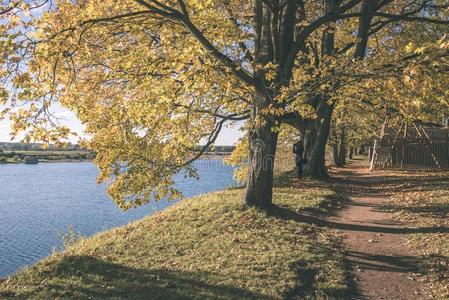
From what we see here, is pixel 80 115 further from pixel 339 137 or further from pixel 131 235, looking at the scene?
pixel 339 137

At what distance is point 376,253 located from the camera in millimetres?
10000

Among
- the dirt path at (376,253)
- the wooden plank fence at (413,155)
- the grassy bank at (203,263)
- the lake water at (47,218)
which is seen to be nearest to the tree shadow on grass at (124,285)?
the grassy bank at (203,263)

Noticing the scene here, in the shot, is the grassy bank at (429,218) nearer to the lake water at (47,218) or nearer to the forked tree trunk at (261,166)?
the forked tree trunk at (261,166)

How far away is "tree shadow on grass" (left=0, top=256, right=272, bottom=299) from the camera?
7.51 meters

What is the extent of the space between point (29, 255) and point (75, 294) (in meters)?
13.3

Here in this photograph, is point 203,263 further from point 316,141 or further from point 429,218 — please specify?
point 316,141

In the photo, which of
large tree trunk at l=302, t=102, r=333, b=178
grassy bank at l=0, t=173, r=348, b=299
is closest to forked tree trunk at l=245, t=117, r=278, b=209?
grassy bank at l=0, t=173, r=348, b=299

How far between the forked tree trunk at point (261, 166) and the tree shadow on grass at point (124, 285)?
5.26 meters

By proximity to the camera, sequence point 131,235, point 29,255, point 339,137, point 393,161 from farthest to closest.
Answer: point 339,137
point 393,161
point 29,255
point 131,235

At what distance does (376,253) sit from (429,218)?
3862mm

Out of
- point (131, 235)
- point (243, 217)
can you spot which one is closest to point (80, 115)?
point (131, 235)

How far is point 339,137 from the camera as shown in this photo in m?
40.7

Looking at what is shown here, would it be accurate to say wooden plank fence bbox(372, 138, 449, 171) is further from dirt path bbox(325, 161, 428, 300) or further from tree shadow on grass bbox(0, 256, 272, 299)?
tree shadow on grass bbox(0, 256, 272, 299)

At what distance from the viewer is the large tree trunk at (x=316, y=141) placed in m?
21.5
